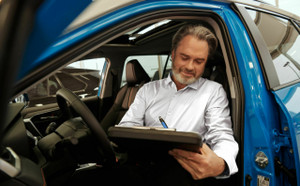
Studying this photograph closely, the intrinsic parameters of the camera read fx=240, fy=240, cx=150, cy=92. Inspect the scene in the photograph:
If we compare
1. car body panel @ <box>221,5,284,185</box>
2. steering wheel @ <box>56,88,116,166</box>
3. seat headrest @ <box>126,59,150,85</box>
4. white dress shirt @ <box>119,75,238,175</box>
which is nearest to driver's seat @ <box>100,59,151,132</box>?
seat headrest @ <box>126,59,150,85</box>

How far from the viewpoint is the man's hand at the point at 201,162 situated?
4.01 ft

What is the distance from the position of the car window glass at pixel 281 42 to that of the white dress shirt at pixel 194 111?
1.32 ft

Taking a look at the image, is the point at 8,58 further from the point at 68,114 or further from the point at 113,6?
the point at 68,114

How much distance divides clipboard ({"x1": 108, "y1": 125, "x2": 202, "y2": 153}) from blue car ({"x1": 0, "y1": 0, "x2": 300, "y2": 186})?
15cm

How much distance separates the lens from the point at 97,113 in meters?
3.43

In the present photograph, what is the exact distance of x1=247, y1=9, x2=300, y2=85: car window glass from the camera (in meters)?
1.48

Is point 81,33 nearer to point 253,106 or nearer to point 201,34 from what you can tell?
point 253,106

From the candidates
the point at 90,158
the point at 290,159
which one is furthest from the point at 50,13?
the point at 290,159

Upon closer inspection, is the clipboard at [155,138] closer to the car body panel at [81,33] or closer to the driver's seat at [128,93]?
the car body panel at [81,33]

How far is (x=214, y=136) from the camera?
151 cm

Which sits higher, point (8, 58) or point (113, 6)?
point (113, 6)

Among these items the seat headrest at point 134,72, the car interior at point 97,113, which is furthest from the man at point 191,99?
the seat headrest at point 134,72

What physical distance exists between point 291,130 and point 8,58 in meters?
1.25

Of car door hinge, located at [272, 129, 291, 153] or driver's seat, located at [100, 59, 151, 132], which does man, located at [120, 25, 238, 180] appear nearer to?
car door hinge, located at [272, 129, 291, 153]
